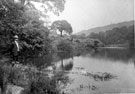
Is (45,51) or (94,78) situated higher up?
(45,51)

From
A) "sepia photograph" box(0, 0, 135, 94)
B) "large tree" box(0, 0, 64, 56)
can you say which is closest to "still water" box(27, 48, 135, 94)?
"sepia photograph" box(0, 0, 135, 94)

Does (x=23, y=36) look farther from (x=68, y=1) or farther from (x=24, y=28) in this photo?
(x=68, y=1)

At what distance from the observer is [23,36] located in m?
4.98

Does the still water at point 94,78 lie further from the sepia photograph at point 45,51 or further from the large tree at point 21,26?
the large tree at point 21,26

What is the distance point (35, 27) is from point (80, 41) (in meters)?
9.43

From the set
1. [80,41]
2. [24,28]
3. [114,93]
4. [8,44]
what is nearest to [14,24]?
[24,28]

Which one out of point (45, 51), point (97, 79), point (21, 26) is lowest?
point (97, 79)

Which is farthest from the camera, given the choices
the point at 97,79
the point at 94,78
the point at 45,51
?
the point at 45,51

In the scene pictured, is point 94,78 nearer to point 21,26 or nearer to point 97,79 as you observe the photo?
point 97,79

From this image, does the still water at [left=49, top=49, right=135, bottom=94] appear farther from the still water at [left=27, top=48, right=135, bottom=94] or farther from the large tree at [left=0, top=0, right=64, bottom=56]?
the large tree at [left=0, top=0, right=64, bottom=56]

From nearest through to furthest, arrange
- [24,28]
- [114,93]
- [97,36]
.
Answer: [114,93], [24,28], [97,36]

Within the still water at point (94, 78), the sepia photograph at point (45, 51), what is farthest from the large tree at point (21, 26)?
the still water at point (94, 78)

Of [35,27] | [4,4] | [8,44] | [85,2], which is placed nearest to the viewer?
[4,4]

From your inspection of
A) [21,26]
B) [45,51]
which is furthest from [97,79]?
[21,26]
